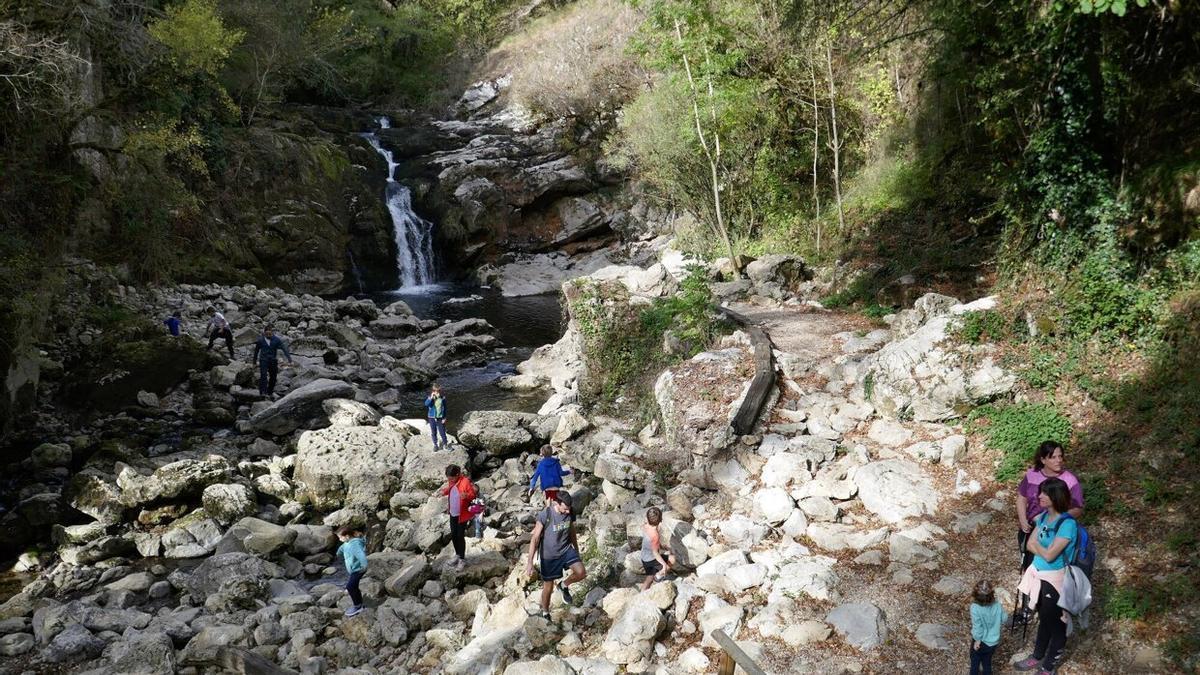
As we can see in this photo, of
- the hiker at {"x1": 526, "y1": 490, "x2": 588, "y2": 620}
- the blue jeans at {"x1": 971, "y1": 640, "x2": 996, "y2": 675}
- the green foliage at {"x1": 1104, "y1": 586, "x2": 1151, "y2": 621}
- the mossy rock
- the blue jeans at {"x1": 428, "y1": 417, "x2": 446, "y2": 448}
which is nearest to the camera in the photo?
the blue jeans at {"x1": 971, "y1": 640, "x2": 996, "y2": 675}

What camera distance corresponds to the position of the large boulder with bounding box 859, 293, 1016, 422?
773cm

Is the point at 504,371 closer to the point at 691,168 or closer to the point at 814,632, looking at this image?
the point at 691,168

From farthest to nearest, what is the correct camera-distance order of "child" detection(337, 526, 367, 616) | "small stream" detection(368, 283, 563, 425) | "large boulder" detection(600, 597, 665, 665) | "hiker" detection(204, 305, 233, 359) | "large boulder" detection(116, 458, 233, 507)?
1. "hiker" detection(204, 305, 233, 359)
2. "small stream" detection(368, 283, 563, 425)
3. "large boulder" detection(116, 458, 233, 507)
4. "child" detection(337, 526, 367, 616)
5. "large boulder" detection(600, 597, 665, 665)

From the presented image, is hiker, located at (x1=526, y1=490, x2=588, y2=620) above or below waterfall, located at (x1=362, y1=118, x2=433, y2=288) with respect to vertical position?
below

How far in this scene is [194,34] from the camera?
21.9 m

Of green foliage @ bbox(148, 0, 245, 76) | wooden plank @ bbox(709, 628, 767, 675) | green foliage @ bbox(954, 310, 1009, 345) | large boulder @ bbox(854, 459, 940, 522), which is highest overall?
green foliage @ bbox(148, 0, 245, 76)

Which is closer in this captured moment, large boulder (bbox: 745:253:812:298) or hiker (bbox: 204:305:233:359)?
large boulder (bbox: 745:253:812:298)

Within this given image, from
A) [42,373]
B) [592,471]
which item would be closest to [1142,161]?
[592,471]

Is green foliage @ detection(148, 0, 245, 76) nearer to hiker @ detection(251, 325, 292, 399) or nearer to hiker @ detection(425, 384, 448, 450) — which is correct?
hiker @ detection(251, 325, 292, 399)

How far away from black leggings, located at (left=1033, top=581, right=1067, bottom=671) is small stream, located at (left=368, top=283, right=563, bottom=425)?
11.0m

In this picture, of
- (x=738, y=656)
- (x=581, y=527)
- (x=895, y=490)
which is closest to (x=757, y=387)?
(x=895, y=490)

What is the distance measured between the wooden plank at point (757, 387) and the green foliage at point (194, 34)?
66.3 ft

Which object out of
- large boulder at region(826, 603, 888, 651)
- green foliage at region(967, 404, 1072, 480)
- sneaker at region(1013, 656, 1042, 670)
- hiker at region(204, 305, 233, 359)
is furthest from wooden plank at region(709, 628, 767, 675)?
hiker at region(204, 305, 233, 359)

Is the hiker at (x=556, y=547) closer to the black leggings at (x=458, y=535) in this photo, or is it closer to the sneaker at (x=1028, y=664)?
the black leggings at (x=458, y=535)
